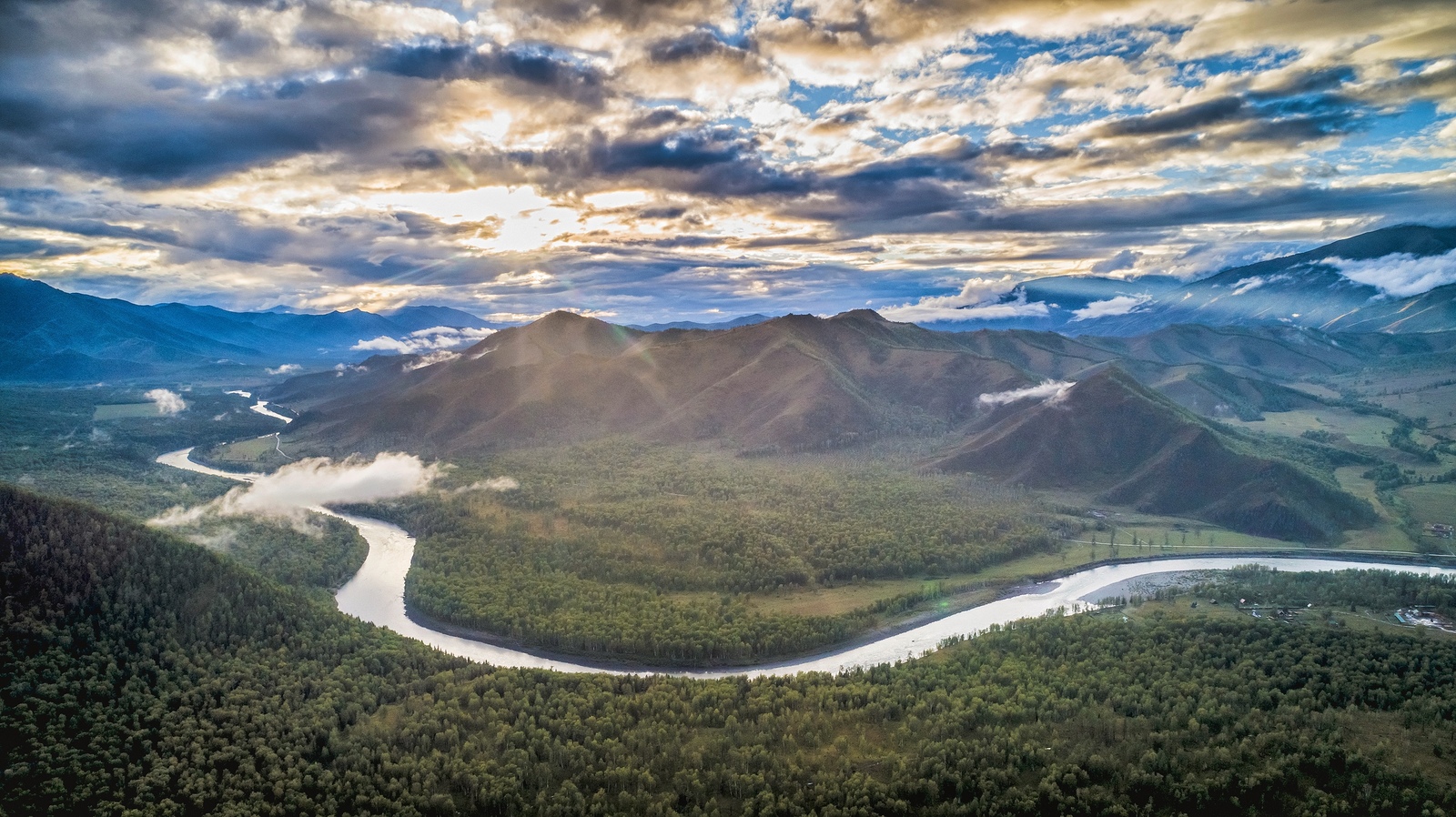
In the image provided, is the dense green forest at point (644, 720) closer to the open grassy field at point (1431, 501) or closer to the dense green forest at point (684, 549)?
the dense green forest at point (684, 549)

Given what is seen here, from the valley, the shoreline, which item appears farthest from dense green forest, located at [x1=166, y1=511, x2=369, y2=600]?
the shoreline

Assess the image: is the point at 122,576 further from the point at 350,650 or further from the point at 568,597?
the point at 568,597

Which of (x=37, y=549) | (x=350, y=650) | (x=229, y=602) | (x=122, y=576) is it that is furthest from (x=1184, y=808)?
(x=37, y=549)

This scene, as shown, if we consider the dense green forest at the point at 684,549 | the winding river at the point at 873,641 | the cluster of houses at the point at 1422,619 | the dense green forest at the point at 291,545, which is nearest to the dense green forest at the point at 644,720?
the winding river at the point at 873,641

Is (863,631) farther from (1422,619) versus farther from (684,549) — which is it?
(1422,619)

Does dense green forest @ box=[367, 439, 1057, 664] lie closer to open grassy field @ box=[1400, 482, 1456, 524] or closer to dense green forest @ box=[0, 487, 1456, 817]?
dense green forest @ box=[0, 487, 1456, 817]

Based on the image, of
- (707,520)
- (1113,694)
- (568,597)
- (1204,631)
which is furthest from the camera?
(707,520)

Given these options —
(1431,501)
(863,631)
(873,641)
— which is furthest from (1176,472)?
(873,641)
